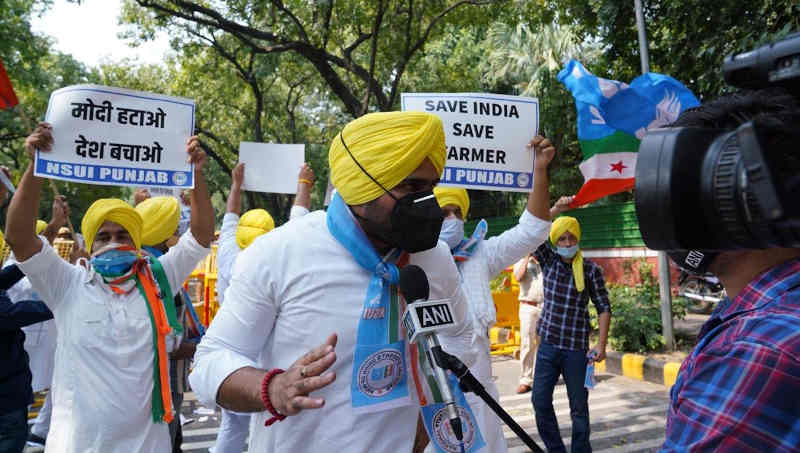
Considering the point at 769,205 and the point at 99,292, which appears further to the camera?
the point at 99,292

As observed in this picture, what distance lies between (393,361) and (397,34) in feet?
42.3

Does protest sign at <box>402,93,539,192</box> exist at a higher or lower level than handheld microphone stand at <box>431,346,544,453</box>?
higher

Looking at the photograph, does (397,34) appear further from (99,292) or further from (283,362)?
(283,362)

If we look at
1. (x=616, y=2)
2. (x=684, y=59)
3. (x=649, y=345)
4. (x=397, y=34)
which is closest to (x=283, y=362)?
(x=649, y=345)

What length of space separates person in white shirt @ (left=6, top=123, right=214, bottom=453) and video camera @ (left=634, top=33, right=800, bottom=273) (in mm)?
2912

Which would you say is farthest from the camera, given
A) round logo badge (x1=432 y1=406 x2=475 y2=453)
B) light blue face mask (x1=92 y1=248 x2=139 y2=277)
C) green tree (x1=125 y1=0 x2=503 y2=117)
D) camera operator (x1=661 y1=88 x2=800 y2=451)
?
green tree (x1=125 y1=0 x2=503 y2=117)

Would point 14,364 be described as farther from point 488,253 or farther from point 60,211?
point 488,253

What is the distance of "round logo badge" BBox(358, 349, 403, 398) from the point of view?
1925mm

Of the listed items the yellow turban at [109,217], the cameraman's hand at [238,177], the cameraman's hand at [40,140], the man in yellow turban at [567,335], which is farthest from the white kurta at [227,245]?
the man in yellow turban at [567,335]

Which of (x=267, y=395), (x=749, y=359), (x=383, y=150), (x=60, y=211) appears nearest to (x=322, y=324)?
(x=267, y=395)

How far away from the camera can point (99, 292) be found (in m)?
3.41

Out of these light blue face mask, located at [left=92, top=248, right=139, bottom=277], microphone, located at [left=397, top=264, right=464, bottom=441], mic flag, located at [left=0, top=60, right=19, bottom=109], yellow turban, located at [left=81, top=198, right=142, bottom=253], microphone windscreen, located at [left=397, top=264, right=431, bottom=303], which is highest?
mic flag, located at [left=0, top=60, right=19, bottom=109]

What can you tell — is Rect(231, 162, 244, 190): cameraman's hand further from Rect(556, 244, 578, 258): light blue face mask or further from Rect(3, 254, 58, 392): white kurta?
Rect(3, 254, 58, 392): white kurta

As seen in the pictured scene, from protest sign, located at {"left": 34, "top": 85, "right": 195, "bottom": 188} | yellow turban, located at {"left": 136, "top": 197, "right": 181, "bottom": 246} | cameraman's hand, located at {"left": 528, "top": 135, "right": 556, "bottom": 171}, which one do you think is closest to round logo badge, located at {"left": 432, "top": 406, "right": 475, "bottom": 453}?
cameraman's hand, located at {"left": 528, "top": 135, "right": 556, "bottom": 171}
